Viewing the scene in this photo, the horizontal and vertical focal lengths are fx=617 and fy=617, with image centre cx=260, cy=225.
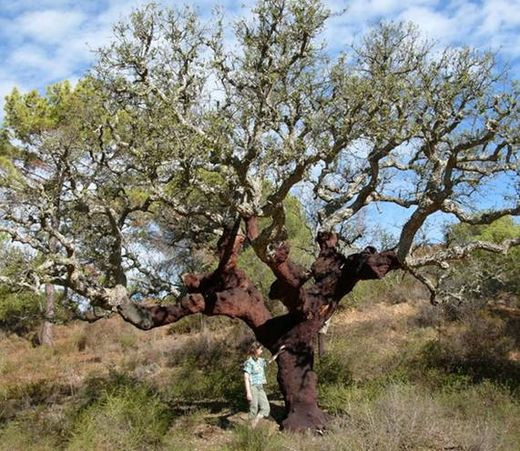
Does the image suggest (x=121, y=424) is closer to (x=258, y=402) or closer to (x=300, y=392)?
(x=258, y=402)

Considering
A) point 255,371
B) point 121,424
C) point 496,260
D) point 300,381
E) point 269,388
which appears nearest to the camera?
point 121,424

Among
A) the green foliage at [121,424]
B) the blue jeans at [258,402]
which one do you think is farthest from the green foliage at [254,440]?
the green foliage at [121,424]

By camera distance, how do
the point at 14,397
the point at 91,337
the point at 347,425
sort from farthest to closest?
the point at 91,337, the point at 14,397, the point at 347,425

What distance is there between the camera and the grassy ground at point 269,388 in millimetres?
9594

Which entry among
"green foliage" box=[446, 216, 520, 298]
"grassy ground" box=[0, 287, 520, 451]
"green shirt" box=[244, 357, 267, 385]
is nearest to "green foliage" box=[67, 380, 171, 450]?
"grassy ground" box=[0, 287, 520, 451]

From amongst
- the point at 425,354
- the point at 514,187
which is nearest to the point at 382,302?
the point at 425,354

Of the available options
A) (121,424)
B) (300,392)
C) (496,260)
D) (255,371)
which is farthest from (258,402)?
(496,260)

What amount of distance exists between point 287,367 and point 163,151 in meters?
5.01

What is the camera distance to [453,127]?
1238 cm

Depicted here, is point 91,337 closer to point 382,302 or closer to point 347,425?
point 382,302

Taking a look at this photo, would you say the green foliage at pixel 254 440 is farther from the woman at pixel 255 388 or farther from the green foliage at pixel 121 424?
the green foliage at pixel 121 424

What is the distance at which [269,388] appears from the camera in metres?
16.7

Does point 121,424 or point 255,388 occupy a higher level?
point 255,388

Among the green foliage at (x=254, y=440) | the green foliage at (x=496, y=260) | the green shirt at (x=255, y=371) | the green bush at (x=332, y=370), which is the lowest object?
the green foliage at (x=254, y=440)
